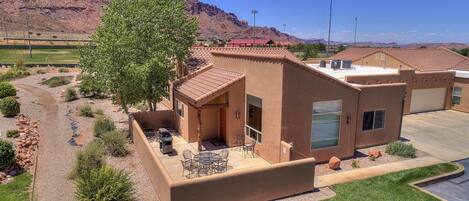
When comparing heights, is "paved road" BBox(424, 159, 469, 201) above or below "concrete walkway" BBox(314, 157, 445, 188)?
below

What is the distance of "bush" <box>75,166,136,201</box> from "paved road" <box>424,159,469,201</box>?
1125cm

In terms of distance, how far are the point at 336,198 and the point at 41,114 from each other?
70.2ft

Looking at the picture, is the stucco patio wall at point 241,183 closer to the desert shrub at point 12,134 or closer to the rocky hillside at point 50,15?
the desert shrub at point 12,134

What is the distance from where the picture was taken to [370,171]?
47.3 ft

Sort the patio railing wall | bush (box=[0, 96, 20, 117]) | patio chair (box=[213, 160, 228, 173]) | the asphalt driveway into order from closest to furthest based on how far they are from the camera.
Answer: the patio railing wall, patio chair (box=[213, 160, 228, 173]), the asphalt driveway, bush (box=[0, 96, 20, 117])

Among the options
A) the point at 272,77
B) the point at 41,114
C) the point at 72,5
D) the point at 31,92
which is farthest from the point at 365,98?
the point at 72,5

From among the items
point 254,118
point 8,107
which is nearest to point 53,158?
point 254,118

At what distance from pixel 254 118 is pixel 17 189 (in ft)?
32.2

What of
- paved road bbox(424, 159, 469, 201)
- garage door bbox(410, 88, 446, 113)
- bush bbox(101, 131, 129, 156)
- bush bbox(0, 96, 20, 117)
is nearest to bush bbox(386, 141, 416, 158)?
paved road bbox(424, 159, 469, 201)

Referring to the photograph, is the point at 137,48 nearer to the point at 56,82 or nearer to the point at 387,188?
the point at 387,188

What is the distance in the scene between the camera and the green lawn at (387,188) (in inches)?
474

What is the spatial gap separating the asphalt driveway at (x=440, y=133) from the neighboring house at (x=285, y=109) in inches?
83.8

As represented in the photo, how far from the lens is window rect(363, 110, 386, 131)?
677 inches

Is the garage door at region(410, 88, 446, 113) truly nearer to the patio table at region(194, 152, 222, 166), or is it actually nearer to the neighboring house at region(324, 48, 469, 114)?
the neighboring house at region(324, 48, 469, 114)
